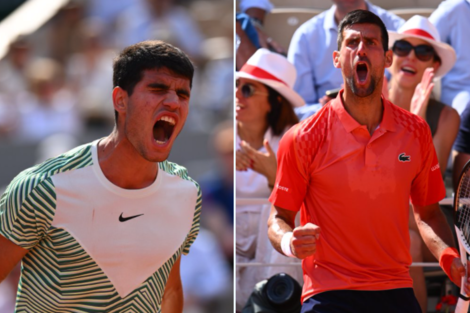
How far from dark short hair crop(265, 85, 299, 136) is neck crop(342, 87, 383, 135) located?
143 centimetres

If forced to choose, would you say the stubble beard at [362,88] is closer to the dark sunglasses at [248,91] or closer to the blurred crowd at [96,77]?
the dark sunglasses at [248,91]

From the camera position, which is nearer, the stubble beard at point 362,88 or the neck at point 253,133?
the stubble beard at point 362,88

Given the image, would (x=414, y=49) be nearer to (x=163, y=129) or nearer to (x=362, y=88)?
(x=362, y=88)

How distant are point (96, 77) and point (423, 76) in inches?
197

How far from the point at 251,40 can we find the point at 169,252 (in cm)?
211

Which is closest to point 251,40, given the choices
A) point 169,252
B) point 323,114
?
point 323,114

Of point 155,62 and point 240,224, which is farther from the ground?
point 155,62

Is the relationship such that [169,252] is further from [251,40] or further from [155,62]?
[251,40]

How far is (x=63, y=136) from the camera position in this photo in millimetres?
8117

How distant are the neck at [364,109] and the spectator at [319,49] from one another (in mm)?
1422

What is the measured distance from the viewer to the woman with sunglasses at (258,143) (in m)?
4.52

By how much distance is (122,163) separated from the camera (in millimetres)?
3098

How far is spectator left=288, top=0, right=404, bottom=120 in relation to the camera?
15.9 feet

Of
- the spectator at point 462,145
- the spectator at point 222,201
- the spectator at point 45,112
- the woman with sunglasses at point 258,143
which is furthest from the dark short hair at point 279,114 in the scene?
the spectator at point 45,112
